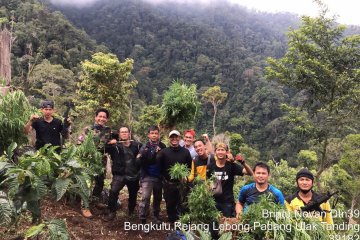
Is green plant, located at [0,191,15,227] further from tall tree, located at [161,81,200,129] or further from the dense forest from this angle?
tall tree, located at [161,81,200,129]

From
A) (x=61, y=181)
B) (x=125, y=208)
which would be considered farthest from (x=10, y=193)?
(x=125, y=208)

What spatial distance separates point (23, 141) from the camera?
13.6ft

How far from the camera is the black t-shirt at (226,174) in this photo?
13.8 ft

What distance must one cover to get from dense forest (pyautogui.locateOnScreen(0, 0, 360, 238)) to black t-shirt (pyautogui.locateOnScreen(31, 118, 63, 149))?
636mm

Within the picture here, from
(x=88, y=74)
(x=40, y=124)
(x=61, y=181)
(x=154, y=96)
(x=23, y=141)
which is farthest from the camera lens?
(x=154, y=96)

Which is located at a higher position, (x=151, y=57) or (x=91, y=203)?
(x=151, y=57)

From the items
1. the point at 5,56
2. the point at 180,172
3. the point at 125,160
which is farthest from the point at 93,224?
the point at 5,56

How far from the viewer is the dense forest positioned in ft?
34.3

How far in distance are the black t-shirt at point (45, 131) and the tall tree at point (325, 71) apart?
7961mm

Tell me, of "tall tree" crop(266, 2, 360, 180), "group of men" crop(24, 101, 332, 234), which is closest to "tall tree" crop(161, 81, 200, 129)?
"group of men" crop(24, 101, 332, 234)

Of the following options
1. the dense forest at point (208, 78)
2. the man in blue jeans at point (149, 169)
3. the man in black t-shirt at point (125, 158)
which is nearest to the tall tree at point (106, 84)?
the dense forest at point (208, 78)

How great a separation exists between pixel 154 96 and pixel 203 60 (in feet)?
68.3

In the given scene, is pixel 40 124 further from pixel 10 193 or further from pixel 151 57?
pixel 151 57

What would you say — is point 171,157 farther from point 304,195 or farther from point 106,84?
point 106,84
